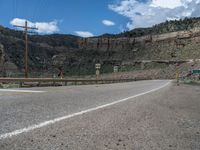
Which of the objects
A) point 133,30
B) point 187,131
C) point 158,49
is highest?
point 133,30

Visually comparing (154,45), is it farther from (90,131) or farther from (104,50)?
(90,131)

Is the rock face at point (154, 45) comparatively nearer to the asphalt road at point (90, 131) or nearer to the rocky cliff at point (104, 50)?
the rocky cliff at point (104, 50)

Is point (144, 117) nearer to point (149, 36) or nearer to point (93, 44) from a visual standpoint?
point (149, 36)

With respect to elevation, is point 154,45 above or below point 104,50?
above

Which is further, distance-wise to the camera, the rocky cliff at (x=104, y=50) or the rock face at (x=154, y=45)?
the rock face at (x=154, y=45)

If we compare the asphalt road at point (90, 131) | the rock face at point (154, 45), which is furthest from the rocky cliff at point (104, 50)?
the asphalt road at point (90, 131)

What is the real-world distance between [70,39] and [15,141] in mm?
148417

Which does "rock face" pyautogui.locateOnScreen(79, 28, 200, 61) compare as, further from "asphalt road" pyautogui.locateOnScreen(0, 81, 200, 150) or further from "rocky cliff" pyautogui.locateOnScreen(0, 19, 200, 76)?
"asphalt road" pyautogui.locateOnScreen(0, 81, 200, 150)

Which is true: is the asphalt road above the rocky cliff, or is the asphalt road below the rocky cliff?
below

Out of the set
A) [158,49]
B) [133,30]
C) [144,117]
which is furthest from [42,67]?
[144,117]

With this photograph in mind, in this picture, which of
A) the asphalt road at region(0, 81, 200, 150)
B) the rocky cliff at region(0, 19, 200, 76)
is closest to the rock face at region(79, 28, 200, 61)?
the rocky cliff at region(0, 19, 200, 76)

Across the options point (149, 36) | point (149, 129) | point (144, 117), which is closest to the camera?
point (149, 129)

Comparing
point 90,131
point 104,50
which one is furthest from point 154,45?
point 90,131

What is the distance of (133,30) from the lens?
157375mm
